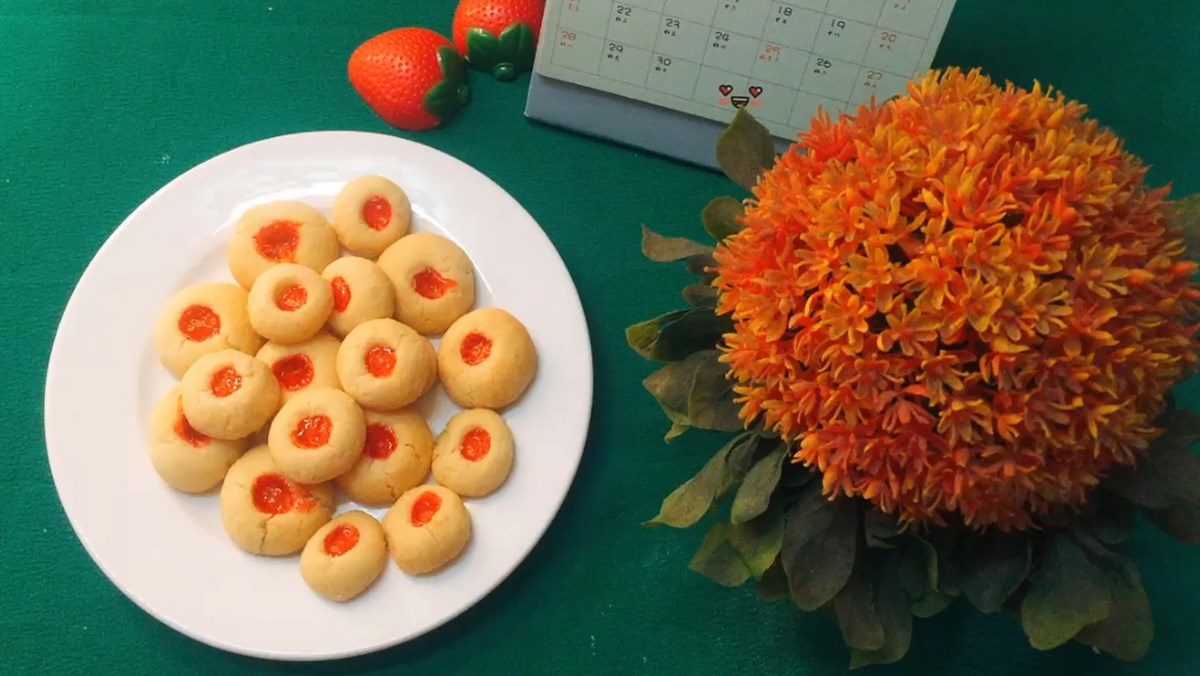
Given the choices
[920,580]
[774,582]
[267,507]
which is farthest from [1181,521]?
[267,507]

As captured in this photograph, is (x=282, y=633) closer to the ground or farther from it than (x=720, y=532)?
closer to the ground

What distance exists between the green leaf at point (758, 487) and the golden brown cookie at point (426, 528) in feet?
0.83

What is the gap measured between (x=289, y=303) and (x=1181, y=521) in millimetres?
716

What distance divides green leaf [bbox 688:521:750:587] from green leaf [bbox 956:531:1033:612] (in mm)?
157

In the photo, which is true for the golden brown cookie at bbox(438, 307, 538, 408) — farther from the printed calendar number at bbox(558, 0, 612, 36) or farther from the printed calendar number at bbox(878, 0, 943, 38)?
the printed calendar number at bbox(878, 0, 943, 38)

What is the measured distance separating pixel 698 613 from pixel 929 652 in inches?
8.6

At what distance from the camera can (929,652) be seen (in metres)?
0.82

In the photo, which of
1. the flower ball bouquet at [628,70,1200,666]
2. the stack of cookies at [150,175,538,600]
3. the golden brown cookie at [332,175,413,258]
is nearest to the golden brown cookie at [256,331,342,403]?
the stack of cookies at [150,175,538,600]

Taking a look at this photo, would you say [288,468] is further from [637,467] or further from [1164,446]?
[1164,446]

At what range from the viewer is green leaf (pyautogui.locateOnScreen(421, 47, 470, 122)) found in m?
0.95

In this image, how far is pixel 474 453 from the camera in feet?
2.57

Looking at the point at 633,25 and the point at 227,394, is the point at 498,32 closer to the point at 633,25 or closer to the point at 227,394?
the point at 633,25

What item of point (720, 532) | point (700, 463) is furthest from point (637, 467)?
point (720, 532)

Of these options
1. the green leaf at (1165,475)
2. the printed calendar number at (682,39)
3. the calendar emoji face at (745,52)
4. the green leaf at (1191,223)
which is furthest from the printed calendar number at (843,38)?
the green leaf at (1165,475)
